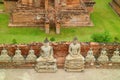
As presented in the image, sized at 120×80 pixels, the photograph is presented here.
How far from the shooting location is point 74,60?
11797mm

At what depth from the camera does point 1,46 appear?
11.9 meters

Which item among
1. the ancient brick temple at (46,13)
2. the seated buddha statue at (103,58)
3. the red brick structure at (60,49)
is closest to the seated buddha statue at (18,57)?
the red brick structure at (60,49)

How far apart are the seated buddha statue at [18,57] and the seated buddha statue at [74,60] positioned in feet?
5.98

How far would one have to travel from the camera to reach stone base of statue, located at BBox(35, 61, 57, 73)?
11.7m

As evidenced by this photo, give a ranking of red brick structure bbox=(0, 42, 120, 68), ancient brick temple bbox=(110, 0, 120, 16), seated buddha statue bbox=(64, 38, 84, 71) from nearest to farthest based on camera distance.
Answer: seated buddha statue bbox=(64, 38, 84, 71) → red brick structure bbox=(0, 42, 120, 68) → ancient brick temple bbox=(110, 0, 120, 16)

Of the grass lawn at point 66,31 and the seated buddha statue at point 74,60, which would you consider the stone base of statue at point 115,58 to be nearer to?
the seated buddha statue at point 74,60

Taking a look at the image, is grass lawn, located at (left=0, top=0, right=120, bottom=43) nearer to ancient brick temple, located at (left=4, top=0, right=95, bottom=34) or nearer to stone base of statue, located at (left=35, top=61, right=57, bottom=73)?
ancient brick temple, located at (left=4, top=0, right=95, bottom=34)

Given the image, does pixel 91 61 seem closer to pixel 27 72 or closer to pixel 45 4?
pixel 27 72

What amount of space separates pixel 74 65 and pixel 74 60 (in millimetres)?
239

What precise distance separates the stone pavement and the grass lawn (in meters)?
7.12

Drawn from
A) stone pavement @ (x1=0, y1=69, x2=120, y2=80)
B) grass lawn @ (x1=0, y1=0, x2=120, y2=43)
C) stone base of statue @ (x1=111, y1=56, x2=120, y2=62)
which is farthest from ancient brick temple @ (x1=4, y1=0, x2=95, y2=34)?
stone pavement @ (x1=0, y1=69, x2=120, y2=80)

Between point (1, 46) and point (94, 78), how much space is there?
399cm

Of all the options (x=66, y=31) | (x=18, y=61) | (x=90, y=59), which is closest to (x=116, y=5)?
(x=66, y=31)

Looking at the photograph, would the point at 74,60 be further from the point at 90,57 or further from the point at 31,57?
the point at 31,57
